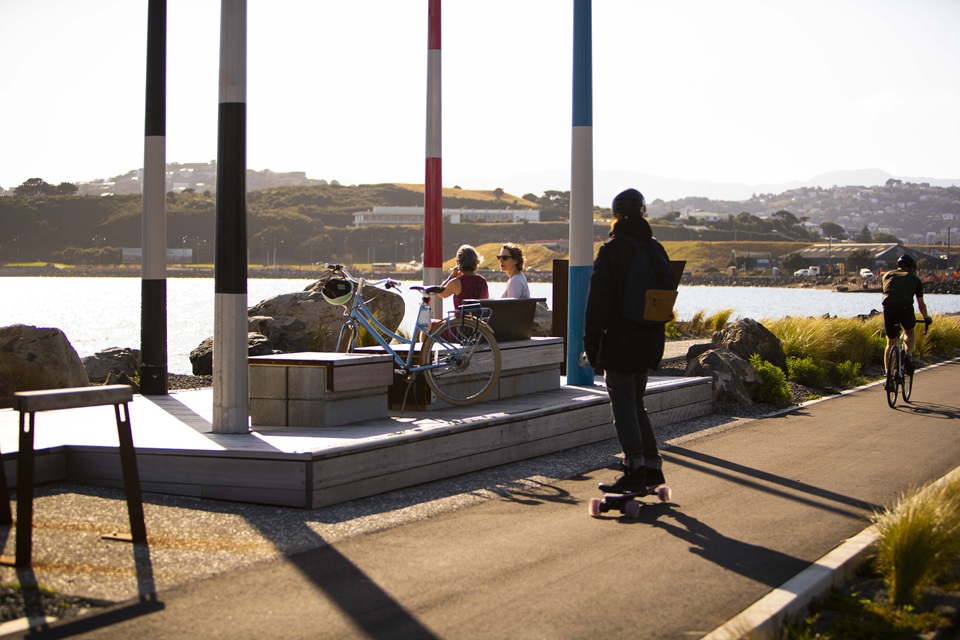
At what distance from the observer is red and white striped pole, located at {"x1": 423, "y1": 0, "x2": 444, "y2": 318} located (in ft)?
46.5

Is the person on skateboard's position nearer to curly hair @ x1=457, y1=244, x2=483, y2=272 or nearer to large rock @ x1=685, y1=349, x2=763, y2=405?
curly hair @ x1=457, y1=244, x2=483, y2=272

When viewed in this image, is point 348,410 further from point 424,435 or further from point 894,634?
point 894,634

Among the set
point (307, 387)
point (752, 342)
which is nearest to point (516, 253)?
point (307, 387)

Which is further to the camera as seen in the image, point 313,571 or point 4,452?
point 4,452

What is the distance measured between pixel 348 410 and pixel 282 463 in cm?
180

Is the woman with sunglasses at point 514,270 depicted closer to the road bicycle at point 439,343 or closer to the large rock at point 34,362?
the road bicycle at point 439,343

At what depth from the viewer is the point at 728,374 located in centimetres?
1435

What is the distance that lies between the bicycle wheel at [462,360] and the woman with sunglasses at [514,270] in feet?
4.95

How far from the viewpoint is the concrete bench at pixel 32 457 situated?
581 cm

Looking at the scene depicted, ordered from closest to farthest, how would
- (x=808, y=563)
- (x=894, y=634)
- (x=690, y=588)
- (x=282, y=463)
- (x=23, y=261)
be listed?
1. (x=894, y=634)
2. (x=690, y=588)
3. (x=808, y=563)
4. (x=282, y=463)
5. (x=23, y=261)

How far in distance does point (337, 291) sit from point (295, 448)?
2.32 m

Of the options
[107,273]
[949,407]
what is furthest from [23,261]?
[949,407]

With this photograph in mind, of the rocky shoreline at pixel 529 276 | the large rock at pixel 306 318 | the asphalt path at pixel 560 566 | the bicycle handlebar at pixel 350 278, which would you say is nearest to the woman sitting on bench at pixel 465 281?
the bicycle handlebar at pixel 350 278

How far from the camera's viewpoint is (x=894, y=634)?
5.20 meters
